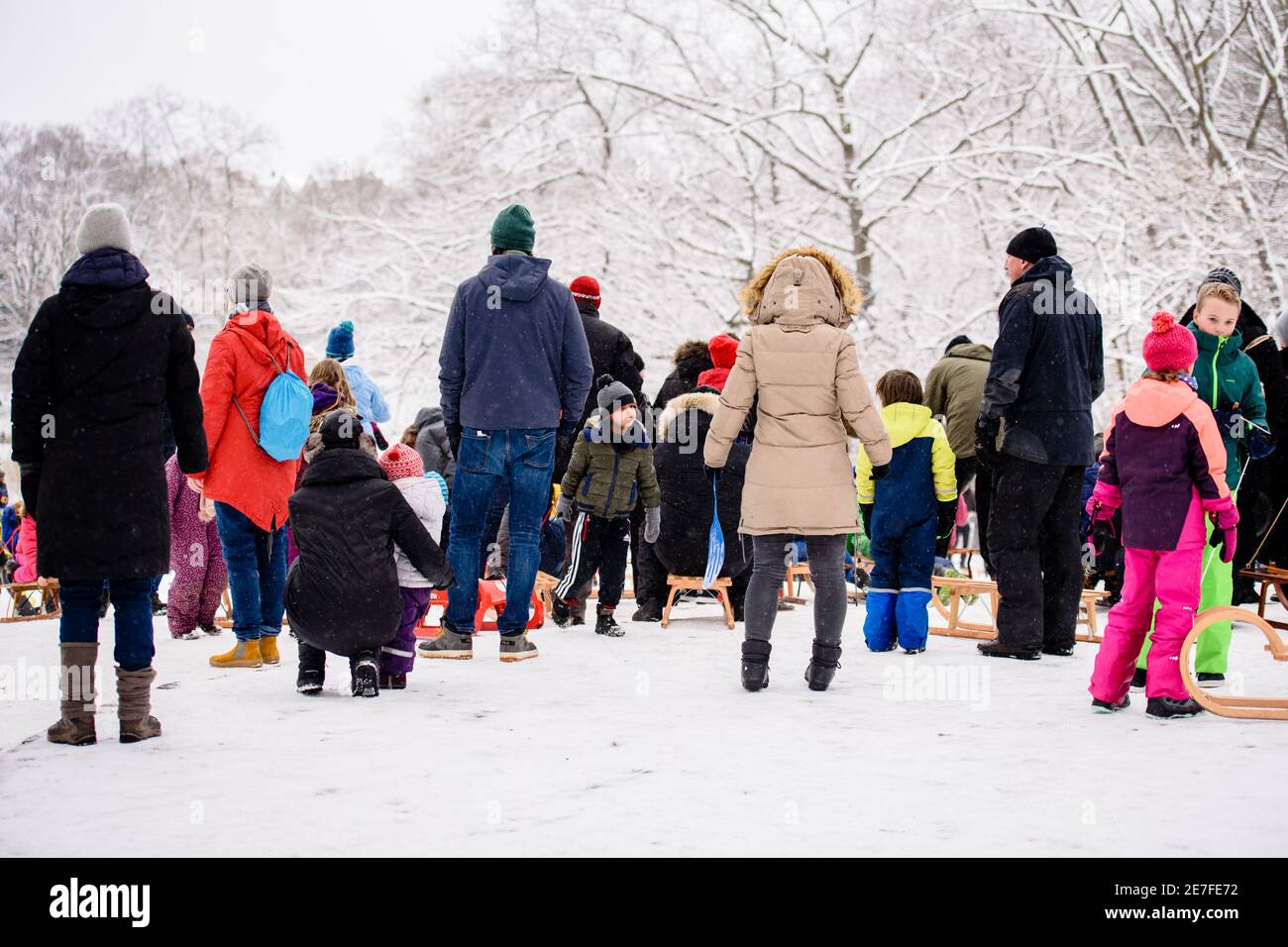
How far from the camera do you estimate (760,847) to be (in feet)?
10.3

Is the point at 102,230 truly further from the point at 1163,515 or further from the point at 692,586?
the point at 692,586

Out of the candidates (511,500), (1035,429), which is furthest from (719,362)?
(511,500)

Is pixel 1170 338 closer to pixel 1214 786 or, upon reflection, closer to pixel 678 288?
pixel 1214 786

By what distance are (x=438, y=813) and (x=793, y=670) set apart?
9.91 ft

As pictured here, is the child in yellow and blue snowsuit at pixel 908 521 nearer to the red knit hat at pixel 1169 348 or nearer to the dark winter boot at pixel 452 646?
the red knit hat at pixel 1169 348

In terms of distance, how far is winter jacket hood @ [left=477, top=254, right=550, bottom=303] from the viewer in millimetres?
6137

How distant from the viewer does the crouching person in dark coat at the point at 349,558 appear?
519 cm

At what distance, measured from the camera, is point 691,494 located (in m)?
8.18

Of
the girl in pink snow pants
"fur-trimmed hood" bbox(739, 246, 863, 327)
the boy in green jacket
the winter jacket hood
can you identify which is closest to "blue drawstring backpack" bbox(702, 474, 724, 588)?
the winter jacket hood

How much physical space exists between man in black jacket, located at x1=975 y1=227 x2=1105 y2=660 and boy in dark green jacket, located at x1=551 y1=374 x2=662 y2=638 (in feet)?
7.07

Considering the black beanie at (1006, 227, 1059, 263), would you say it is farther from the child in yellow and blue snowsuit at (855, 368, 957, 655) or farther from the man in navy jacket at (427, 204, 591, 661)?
the man in navy jacket at (427, 204, 591, 661)

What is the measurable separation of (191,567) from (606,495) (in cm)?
251

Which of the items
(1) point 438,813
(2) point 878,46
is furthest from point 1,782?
(2) point 878,46

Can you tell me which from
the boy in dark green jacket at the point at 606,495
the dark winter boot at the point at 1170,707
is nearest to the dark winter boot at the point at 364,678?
the boy in dark green jacket at the point at 606,495
